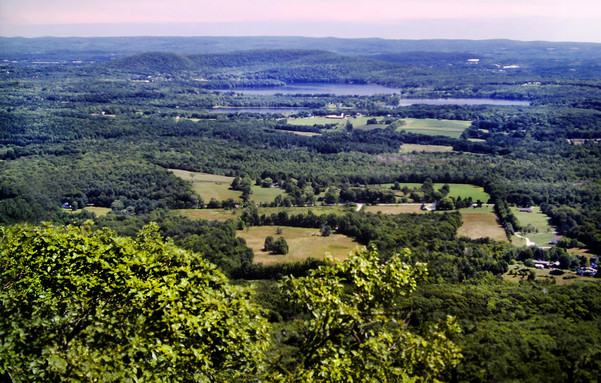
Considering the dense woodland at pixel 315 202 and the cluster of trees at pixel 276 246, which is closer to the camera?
the dense woodland at pixel 315 202

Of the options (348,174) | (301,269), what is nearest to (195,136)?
(348,174)

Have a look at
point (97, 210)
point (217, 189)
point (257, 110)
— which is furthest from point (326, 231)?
point (257, 110)

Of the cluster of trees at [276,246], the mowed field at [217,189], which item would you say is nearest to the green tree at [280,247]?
the cluster of trees at [276,246]

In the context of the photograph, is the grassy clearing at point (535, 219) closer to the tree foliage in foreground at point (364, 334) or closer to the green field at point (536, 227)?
the green field at point (536, 227)

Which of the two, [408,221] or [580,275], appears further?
[408,221]

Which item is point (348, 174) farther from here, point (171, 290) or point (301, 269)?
point (171, 290)

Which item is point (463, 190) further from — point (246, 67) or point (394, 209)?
point (246, 67)
